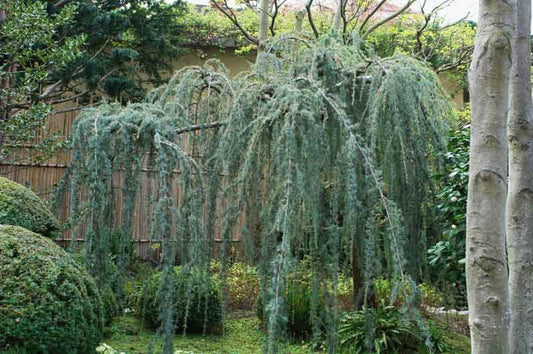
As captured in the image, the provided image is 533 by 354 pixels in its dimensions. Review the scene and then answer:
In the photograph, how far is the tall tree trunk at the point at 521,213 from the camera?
2773 mm

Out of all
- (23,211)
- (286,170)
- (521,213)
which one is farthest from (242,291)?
(286,170)

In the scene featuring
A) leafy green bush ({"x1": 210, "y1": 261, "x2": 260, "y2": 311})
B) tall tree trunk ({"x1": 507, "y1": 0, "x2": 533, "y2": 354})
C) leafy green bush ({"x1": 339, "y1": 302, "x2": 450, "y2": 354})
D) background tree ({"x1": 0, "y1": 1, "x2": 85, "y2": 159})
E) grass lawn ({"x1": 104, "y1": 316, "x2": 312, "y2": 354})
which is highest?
background tree ({"x1": 0, "y1": 1, "x2": 85, "y2": 159})

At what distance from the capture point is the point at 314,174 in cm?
243

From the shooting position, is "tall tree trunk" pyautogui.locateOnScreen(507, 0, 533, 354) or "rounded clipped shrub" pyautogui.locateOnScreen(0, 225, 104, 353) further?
"rounded clipped shrub" pyautogui.locateOnScreen(0, 225, 104, 353)

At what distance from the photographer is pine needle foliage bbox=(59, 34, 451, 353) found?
2.36m

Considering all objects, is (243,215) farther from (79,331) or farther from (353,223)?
(79,331)

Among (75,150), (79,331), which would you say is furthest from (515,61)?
(79,331)

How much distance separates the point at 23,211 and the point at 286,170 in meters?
3.37

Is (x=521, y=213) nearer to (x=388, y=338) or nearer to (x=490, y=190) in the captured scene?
(x=490, y=190)

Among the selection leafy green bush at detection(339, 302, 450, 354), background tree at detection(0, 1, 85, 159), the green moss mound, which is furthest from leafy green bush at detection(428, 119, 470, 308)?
background tree at detection(0, 1, 85, 159)

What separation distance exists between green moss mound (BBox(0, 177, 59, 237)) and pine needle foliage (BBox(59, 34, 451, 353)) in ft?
7.99

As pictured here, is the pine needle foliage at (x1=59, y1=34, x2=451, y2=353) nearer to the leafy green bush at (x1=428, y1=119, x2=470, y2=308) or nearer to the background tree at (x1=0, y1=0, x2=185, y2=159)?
the leafy green bush at (x1=428, y1=119, x2=470, y2=308)

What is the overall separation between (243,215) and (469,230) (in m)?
1.19

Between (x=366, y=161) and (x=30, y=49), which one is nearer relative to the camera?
(x=366, y=161)
